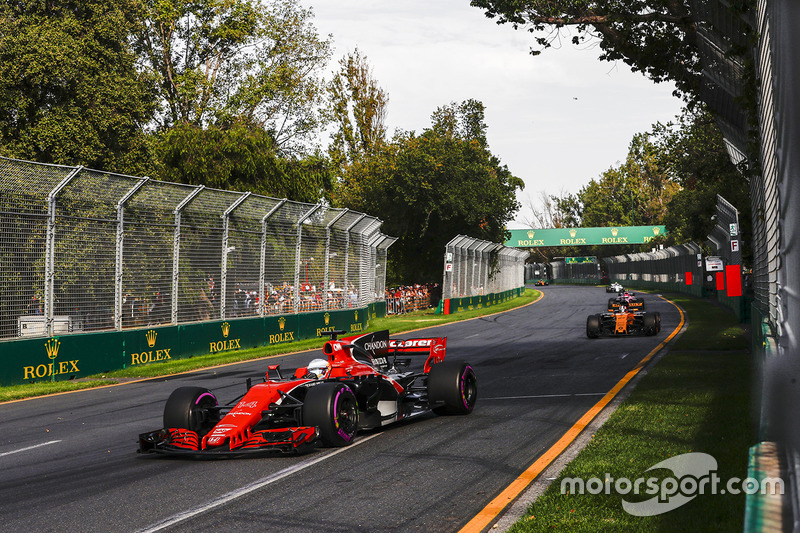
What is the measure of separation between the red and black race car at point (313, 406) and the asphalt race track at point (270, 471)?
0.53 ft

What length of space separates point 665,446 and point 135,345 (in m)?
12.3

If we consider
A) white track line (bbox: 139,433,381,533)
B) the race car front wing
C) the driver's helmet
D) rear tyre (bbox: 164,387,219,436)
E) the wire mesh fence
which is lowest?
white track line (bbox: 139,433,381,533)

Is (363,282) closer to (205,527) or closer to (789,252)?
→ (205,527)

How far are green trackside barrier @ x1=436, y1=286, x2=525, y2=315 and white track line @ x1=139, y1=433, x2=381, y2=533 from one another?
30.0 metres

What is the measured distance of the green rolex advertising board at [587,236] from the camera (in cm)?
8162

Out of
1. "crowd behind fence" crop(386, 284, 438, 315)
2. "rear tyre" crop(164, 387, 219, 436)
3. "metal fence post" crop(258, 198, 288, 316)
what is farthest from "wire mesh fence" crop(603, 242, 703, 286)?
"rear tyre" crop(164, 387, 219, 436)

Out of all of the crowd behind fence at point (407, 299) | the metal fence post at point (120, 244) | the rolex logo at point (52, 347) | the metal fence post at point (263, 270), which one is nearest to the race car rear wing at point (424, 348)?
the rolex logo at point (52, 347)

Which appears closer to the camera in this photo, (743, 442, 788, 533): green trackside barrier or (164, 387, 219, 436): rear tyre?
(743, 442, 788, 533): green trackside barrier

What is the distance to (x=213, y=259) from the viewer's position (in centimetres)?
2005

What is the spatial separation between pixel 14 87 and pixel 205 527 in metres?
21.6

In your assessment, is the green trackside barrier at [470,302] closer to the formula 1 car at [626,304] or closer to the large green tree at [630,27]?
the formula 1 car at [626,304]

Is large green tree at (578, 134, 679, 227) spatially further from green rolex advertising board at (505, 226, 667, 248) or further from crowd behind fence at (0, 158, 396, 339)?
crowd behind fence at (0, 158, 396, 339)

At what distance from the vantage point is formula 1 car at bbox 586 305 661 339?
2125cm

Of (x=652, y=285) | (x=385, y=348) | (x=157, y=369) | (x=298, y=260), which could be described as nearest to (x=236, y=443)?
(x=385, y=348)
